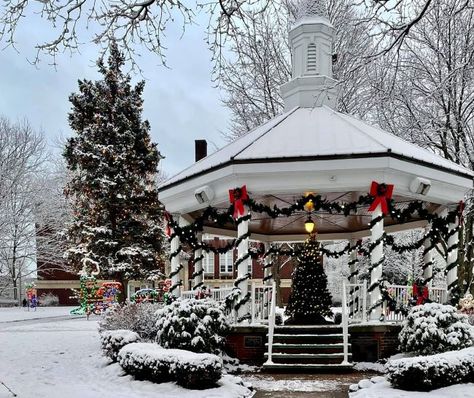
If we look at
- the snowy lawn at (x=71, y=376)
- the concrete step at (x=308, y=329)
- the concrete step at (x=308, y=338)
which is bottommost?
the snowy lawn at (x=71, y=376)

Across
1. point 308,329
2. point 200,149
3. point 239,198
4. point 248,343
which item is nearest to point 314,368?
point 308,329

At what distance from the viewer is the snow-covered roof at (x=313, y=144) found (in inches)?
478

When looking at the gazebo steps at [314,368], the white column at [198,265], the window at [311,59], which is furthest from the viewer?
the white column at [198,265]

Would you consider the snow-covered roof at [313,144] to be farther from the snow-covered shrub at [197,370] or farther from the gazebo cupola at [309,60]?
the snow-covered shrub at [197,370]

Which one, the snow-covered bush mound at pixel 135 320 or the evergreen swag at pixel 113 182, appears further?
the evergreen swag at pixel 113 182

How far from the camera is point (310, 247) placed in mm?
14430

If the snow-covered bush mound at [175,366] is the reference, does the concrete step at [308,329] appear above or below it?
above

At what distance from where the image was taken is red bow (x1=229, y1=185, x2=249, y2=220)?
12477mm

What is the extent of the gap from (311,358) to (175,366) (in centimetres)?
327

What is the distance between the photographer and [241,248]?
41.9ft

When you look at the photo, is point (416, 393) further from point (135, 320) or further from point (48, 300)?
point (48, 300)

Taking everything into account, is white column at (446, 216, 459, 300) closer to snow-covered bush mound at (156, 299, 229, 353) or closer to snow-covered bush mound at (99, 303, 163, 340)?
snow-covered bush mound at (156, 299, 229, 353)

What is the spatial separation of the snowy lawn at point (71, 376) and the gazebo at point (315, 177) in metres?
3.03

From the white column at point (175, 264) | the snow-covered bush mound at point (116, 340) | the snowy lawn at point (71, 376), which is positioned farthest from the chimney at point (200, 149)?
the snow-covered bush mound at point (116, 340)
